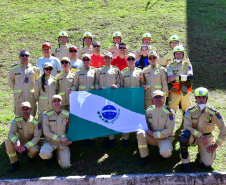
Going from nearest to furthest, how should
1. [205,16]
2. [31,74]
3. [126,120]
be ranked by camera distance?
[126,120] < [31,74] < [205,16]

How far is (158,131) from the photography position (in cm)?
717

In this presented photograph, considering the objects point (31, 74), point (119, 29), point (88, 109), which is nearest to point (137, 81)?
point (88, 109)

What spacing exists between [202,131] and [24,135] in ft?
14.2

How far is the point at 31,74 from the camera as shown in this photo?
27.0ft

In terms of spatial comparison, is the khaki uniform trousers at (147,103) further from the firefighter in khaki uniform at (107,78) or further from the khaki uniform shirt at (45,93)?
the khaki uniform shirt at (45,93)

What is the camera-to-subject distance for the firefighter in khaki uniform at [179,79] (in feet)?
26.6

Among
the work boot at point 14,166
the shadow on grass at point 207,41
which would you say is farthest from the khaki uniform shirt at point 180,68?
the work boot at point 14,166

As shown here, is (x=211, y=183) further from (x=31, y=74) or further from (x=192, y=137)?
(x=31, y=74)

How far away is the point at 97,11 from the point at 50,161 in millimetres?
12021

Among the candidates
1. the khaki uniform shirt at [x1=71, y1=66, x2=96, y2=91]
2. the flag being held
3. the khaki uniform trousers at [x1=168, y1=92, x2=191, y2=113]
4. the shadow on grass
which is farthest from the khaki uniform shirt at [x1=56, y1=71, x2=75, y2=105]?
the shadow on grass

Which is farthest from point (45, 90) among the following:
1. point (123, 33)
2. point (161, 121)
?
point (123, 33)

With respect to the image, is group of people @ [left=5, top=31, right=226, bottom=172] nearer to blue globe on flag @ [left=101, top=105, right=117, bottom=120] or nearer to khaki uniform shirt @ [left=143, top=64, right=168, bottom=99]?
khaki uniform shirt @ [left=143, top=64, right=168, bottom=99]

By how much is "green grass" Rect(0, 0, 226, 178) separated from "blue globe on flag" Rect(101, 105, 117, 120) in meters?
0.96

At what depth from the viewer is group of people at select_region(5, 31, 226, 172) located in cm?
706
